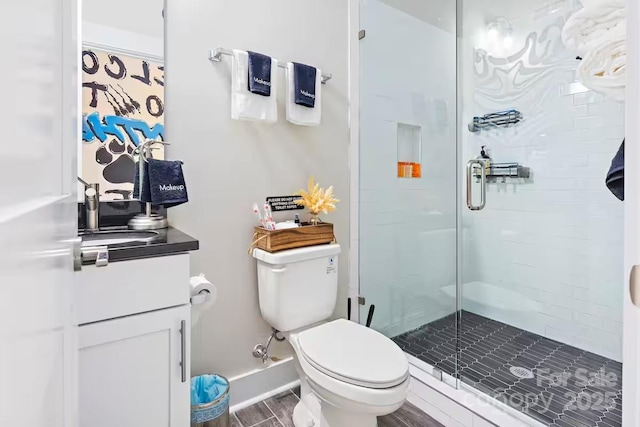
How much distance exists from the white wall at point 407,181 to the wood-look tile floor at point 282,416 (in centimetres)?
60

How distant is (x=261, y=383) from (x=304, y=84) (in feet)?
4.95

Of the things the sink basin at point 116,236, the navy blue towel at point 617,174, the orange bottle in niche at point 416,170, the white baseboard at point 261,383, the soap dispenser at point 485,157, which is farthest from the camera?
the soap dispenser at point 485,157

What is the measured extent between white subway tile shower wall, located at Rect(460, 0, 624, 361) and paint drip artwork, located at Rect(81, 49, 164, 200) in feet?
6.26

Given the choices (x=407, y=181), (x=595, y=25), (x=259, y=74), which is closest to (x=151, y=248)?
(x=259, y=74)

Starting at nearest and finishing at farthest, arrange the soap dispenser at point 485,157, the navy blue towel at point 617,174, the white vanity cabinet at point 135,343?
the navy blue towel at point 617,174 < the white vanity cabinet at point 135,343 < the soap dispenser at point 485,157

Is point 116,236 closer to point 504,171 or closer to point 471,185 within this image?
point 471,185

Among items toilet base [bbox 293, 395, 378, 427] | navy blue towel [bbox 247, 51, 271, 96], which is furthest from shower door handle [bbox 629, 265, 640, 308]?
navy blue towel [bbox 247, 51, 271, 96]

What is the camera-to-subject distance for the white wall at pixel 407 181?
208cm

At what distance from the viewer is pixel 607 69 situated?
79 centimetres

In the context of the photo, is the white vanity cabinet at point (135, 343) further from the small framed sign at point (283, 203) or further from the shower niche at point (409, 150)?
the shower niche at point (409, 150)

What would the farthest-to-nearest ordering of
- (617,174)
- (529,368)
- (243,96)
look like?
(529,368)
(243,96)
(617,174)

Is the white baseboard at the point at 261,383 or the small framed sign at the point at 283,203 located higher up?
the small framed sign at the point at 283,203

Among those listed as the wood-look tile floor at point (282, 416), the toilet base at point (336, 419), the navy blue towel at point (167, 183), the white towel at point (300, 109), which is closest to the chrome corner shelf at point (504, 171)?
the white towel at point (300, 109)

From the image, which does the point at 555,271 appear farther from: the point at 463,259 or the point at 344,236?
the point at 344,236
